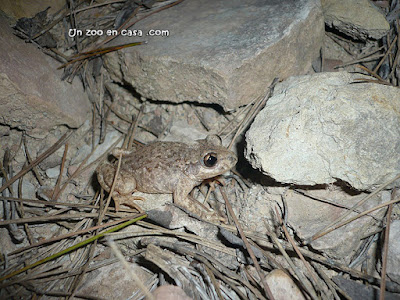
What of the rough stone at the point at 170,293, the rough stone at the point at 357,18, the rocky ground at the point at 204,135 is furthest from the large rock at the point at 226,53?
the rough stone at the point at 170,293

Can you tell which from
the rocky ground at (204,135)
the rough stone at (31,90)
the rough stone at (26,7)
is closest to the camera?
the rocky ground at (204,135)

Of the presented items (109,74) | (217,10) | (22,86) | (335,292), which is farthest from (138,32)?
(335,292)

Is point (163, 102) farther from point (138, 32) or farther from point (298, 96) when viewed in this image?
point (298, 96)

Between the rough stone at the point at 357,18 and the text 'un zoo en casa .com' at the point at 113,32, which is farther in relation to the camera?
the text 'un zoo en casa .com' at the point at 113,32

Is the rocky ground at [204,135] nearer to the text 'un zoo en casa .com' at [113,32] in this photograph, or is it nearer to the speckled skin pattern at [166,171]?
the text 'un zoo en casa .com' at [113,32]

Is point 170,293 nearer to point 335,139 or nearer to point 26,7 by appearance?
point 335,139

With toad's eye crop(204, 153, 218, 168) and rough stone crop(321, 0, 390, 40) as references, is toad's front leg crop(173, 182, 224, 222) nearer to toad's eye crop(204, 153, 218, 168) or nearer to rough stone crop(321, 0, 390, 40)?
toad's eye crop(204, 153, 218, 168)

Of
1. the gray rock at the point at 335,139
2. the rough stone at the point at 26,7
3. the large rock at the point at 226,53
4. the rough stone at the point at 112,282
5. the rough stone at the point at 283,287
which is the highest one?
the rough stone at the point at 26,7
